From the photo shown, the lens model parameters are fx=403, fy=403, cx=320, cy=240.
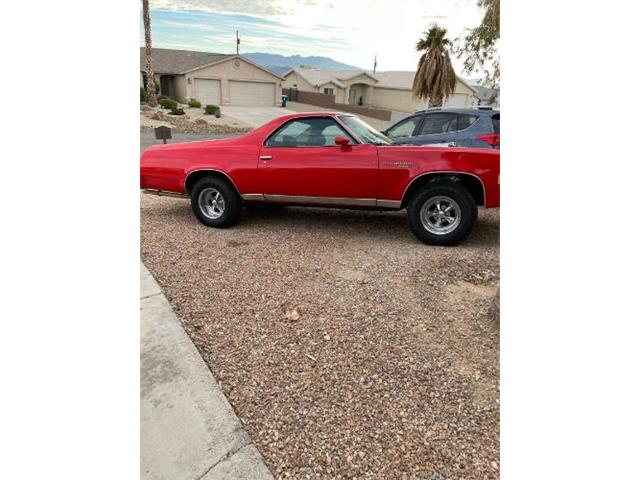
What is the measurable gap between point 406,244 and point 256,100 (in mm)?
32101

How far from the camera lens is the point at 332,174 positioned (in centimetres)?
460

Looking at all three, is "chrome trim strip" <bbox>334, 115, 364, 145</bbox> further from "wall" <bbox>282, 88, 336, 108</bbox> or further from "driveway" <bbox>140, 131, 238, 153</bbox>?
"wall" <bbox>282, 88, 336, 108</bbox>

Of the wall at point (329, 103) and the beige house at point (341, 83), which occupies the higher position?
the beige house at point (341, 83)

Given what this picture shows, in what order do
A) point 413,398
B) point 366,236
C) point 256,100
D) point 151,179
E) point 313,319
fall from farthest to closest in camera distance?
point 256,100 → point 151,179 → point 366,236 → point 313,319 → point 413,398

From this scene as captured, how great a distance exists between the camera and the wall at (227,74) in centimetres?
3083

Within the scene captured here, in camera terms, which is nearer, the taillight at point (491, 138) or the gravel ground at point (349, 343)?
the gravel ground at point (349, 343)

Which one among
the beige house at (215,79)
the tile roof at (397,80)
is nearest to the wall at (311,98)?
the beige house at (215,79)

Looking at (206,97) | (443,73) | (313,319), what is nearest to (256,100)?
(206,97)

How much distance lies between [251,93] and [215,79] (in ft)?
10.4

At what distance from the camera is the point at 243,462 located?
1.93 meters

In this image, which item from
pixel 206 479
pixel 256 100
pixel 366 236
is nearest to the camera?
pixel 206 479

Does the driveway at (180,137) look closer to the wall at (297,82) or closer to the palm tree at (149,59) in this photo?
the palm tree at (149,59)

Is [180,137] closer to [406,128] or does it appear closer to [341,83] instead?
[406,128]

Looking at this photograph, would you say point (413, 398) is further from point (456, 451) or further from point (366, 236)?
point (366, 236)
